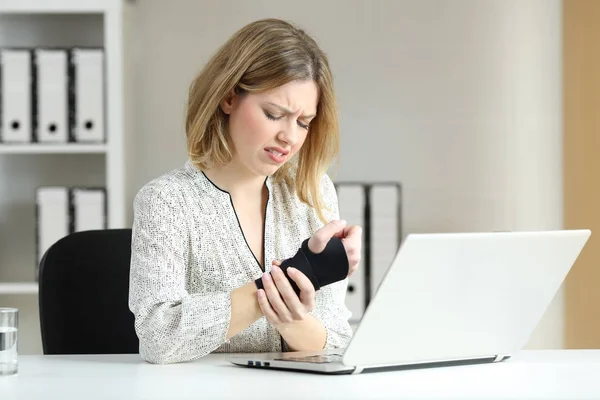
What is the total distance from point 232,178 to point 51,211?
4.46 ft

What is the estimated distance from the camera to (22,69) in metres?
2.83

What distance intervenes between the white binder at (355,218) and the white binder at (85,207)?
0.79 metres

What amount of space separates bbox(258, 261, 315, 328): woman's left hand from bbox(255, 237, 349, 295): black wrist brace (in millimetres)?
13

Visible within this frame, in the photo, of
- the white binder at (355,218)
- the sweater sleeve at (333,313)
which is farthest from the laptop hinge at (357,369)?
the white binder at (355,218)

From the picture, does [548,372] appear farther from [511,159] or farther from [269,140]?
[511,159]

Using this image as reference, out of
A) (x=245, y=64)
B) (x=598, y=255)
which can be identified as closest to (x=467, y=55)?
(x=598, y=255)

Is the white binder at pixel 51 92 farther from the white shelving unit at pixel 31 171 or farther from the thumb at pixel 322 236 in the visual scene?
the thumb at pixel 322 236

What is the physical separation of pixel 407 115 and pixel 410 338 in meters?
2.02

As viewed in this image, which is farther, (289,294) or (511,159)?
(511,159)

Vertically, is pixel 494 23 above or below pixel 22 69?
above

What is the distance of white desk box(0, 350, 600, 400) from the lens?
3.51 ft

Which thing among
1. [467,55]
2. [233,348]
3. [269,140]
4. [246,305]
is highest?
[467,55]

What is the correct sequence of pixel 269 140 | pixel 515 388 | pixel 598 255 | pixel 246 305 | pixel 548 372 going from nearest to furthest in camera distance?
pixel 515 388 < pixel 548 372 < pixel 246 305 < pixel 269 140 < pixel 598 255

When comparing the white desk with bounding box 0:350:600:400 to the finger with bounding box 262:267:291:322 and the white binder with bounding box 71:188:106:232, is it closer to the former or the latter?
the finger with bounding box 262:267:291:322
